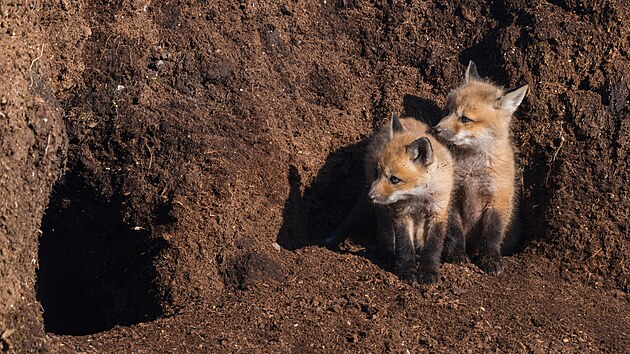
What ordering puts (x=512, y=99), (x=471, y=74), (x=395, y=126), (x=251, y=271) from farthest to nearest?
1. (x=471, y=74)
2. (x=512, y=99)
3. (x=395, y=126)
4. (x=251, y=271)

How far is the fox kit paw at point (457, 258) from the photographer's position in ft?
23.3

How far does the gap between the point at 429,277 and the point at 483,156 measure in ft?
4.78

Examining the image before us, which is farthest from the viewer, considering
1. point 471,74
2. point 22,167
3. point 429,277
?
point 471,74

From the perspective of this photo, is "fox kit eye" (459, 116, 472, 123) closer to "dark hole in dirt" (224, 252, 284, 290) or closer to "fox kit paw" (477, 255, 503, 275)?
"fox kit paw" (477, 255, 503, 275)

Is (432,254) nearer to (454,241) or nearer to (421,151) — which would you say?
(454,241)

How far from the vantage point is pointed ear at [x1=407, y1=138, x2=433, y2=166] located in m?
6.68

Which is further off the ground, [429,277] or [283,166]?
[283,166]

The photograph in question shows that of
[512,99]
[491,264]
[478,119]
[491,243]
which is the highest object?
[512,99]

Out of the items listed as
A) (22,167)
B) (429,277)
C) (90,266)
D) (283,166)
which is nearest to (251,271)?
(283,166)

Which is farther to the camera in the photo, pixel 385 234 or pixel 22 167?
pixel 385 234

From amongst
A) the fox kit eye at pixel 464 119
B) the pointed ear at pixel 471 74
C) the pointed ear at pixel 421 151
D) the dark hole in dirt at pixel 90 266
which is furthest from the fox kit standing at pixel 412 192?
the dark hole in dirt at pixel 90 266

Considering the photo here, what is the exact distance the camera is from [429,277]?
6488 mm

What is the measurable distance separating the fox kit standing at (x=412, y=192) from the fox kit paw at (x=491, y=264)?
0.44 m

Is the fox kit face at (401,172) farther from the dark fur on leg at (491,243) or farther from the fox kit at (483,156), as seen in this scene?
the dark fur on leg at (491,243)
